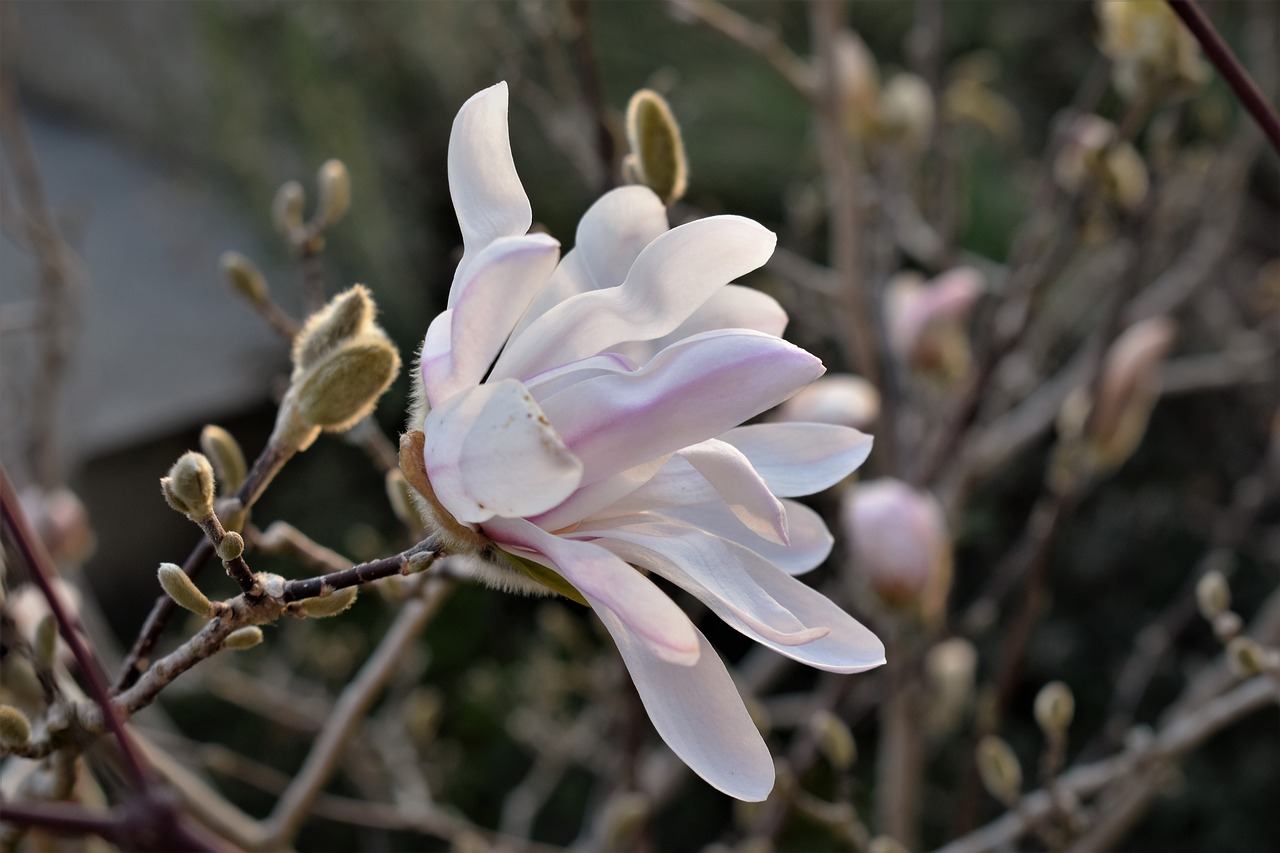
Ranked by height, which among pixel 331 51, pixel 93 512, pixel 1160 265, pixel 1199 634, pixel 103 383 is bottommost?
pixel 1199 634

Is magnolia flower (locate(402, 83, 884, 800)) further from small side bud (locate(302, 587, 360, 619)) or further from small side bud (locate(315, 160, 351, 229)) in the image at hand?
small side bud (locate(315, 160, 351, 229))

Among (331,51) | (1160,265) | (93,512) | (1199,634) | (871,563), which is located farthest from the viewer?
(93,512)

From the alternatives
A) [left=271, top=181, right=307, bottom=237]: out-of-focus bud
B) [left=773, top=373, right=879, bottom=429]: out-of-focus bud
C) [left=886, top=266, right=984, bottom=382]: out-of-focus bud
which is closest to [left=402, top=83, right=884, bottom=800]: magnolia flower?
[left=271, top=181, right=307, bottom=237]: out-of-focus bud

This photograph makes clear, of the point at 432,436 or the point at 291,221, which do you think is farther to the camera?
the point at 291,221

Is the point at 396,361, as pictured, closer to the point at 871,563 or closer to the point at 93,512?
the point at 871,563

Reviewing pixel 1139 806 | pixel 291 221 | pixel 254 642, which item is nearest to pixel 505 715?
pixel 1139 806

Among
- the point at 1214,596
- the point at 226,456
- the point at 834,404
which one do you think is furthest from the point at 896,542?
the point at 226,456

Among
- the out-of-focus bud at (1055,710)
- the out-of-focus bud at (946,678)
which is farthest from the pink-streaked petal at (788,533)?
the out-of-focus bud at (946,678)
